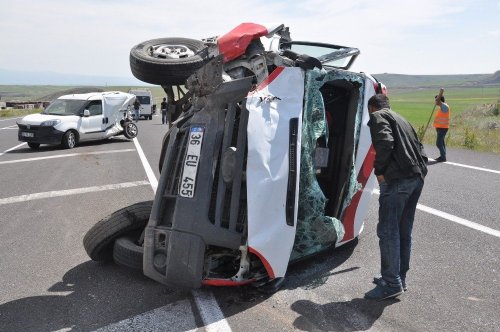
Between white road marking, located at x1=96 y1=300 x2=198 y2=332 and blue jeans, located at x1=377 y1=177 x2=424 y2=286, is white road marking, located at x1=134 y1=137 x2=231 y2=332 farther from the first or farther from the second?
blue jeans, located at x1=377 y1=177 x2=424 y2=286

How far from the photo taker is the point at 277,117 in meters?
3.76

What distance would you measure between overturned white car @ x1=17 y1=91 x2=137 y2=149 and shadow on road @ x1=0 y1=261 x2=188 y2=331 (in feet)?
39.7

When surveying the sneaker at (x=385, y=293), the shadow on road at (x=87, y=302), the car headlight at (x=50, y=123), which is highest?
the car headlight at (x=50, y=123)

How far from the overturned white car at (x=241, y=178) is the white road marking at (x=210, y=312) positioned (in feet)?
0.70

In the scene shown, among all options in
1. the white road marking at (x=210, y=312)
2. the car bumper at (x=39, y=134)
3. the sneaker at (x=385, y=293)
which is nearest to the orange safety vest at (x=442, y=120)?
the sneaker at (x=385, y=293)

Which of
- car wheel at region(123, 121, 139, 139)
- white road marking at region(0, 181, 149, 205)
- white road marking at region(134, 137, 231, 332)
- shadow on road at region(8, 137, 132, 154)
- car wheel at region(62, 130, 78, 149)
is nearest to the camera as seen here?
white road marking at region(134, 137, 231, 332)

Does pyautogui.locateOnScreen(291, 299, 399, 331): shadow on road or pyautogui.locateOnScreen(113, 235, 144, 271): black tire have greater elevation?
pyautogui.locateOnScreen(113, 235, 144, 271): black tire

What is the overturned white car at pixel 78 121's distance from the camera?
15.5 meters

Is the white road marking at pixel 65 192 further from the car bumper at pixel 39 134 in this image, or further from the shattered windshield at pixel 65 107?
the shattered windshield at pixel 65 107

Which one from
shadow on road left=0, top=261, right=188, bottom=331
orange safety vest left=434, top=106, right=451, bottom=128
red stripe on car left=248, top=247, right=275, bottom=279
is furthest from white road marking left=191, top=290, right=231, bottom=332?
orange safety vest left=434, top=106, right=451, bottom=128

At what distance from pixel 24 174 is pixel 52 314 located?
7.54 meters

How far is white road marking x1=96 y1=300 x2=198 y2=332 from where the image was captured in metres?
3.47

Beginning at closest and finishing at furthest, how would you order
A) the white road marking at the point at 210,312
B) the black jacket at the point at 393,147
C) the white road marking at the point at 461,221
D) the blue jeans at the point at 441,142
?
the white road marking at the point at 210,312
the black jacket at the point at 393,147
the white road marking at the point at 461,221
the blue jeans at the point at 441,142

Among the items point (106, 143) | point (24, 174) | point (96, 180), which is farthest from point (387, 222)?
point (106, 143)
